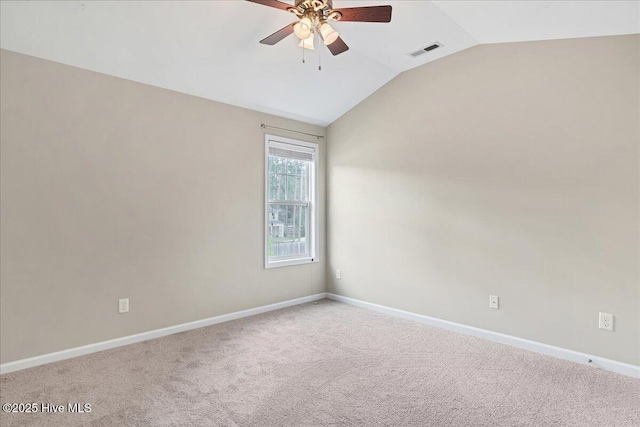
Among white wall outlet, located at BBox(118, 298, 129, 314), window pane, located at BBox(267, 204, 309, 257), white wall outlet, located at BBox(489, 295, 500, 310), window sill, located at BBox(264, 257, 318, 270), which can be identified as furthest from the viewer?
window pane, located at BBox(267, 204, 309, 257)

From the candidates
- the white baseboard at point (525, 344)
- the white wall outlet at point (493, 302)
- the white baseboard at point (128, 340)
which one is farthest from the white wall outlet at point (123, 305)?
the white wall outlet at point (493, 302)

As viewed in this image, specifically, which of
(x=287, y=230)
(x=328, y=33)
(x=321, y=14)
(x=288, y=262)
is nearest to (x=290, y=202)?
(x=287, y=230)

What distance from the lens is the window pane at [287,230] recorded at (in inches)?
171

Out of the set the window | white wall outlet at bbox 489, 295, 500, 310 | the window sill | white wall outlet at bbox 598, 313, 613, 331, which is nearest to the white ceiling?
the window

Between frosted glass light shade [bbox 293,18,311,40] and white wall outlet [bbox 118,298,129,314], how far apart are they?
2662mm

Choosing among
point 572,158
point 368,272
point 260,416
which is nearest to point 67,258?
point 260,416

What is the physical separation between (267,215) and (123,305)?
5.78 ft

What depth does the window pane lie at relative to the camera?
4.36 meters

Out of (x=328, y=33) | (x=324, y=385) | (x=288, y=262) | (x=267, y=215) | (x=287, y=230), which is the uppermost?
(x=328, y=33)

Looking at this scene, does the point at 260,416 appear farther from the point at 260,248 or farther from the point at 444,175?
the point at 444,175

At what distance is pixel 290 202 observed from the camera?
452cm

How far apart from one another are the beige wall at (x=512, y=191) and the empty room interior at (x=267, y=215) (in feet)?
0.06

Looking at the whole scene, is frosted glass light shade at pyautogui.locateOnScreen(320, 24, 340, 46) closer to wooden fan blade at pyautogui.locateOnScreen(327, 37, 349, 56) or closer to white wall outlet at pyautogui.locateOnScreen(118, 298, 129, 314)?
wooden fan blade at pyautogui.locateOnScreen(327, 37, 349, 56)

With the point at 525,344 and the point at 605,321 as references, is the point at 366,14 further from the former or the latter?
the point at 525,344
